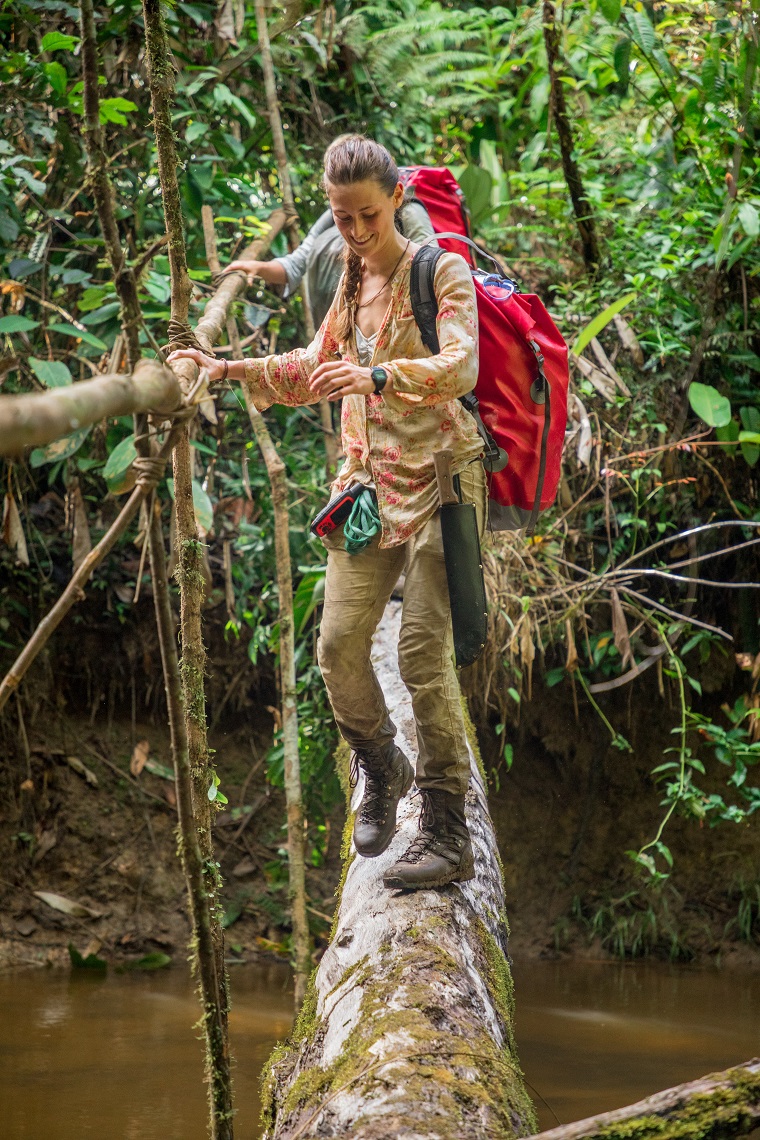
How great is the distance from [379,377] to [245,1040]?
2.93 m

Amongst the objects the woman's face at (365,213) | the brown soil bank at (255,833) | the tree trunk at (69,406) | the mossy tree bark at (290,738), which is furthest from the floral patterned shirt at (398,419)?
the brown soil bank at (255,833)

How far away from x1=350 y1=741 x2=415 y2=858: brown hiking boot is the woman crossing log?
3.4 inches

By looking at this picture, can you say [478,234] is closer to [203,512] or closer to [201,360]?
[203,512]

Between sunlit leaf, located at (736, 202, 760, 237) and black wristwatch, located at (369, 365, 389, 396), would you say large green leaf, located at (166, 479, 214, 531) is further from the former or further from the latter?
sunlit leaf, located at (736, 202, 760, 237)

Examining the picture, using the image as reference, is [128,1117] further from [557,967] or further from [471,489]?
[557,967]

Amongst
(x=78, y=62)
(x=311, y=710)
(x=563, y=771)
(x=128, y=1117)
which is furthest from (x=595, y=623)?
(x=78, y=62)

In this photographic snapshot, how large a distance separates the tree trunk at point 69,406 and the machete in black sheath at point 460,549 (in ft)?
4.17

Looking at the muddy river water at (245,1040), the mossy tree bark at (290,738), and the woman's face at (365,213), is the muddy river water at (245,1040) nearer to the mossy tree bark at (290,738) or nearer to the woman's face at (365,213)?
the mossy tree bark at (290,738)

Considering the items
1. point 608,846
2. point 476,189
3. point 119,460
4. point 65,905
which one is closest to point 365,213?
point 119,460

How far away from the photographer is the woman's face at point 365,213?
214 centimetres

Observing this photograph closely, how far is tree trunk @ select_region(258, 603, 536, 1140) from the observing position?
1504 millimetres

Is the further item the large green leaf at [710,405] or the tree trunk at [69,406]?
the large green leaf at [710,405]

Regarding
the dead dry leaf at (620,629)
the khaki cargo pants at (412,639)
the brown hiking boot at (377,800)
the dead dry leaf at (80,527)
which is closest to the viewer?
the khaki cargo pants at (412,639)

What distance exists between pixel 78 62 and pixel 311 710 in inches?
119
